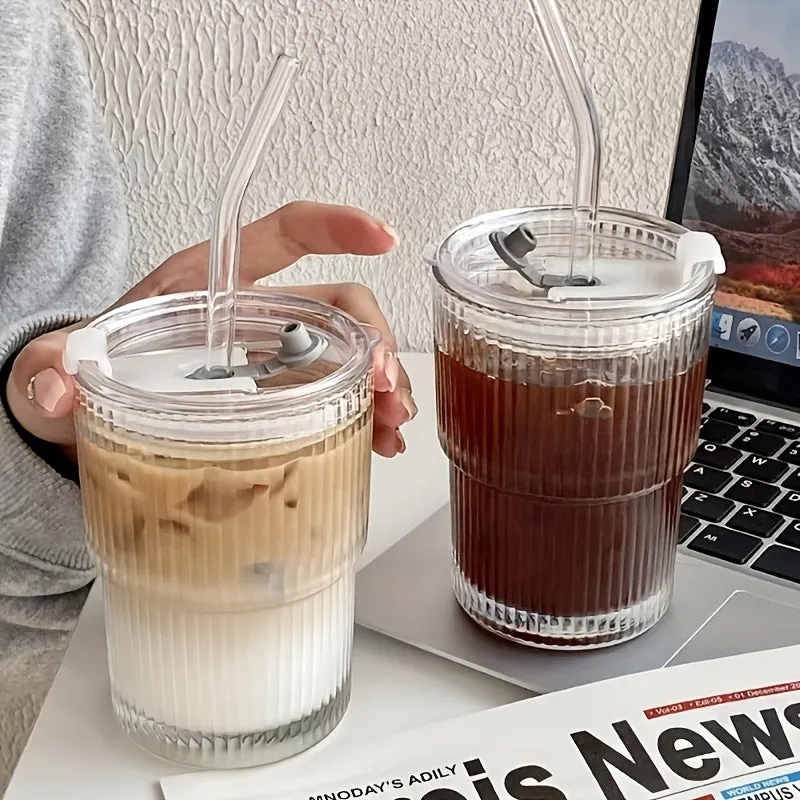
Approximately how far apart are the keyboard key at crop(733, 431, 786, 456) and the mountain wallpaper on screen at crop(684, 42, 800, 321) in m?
0.07

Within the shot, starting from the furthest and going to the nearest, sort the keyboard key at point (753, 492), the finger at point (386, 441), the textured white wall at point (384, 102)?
1. the textured white wall at point (384, 102)
2. the keyboard key at point (753, 492)
3. the finger at point (386, 441)

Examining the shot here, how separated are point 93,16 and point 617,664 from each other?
20.3 inches

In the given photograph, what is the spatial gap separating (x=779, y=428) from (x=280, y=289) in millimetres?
308

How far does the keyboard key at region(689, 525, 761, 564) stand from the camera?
53 cm

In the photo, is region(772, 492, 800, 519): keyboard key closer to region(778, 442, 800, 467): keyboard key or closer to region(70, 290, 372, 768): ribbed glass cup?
region(778, 442, 800, 467): keyboard key

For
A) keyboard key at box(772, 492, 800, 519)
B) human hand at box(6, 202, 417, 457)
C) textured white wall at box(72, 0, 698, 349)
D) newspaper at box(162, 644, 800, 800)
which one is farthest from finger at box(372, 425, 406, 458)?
textured white wall at box(72, 0, 698, 349)

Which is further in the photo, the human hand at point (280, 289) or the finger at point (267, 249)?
the finger at point (267, 249)

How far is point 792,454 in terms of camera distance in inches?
24.0

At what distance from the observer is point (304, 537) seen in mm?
380

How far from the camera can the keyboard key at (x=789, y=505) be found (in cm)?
56

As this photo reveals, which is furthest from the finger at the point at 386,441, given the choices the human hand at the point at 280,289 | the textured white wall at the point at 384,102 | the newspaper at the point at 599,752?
the textured white wall at the point at 384,102

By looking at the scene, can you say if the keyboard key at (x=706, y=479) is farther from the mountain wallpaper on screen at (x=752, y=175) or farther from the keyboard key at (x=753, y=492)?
the mountain wallpaper on screen at (x=752, y=175)

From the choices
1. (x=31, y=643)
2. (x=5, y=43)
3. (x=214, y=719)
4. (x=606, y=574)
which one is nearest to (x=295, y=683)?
(x=214, y=719)

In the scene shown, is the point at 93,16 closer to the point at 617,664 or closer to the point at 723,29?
the point at 723,29
